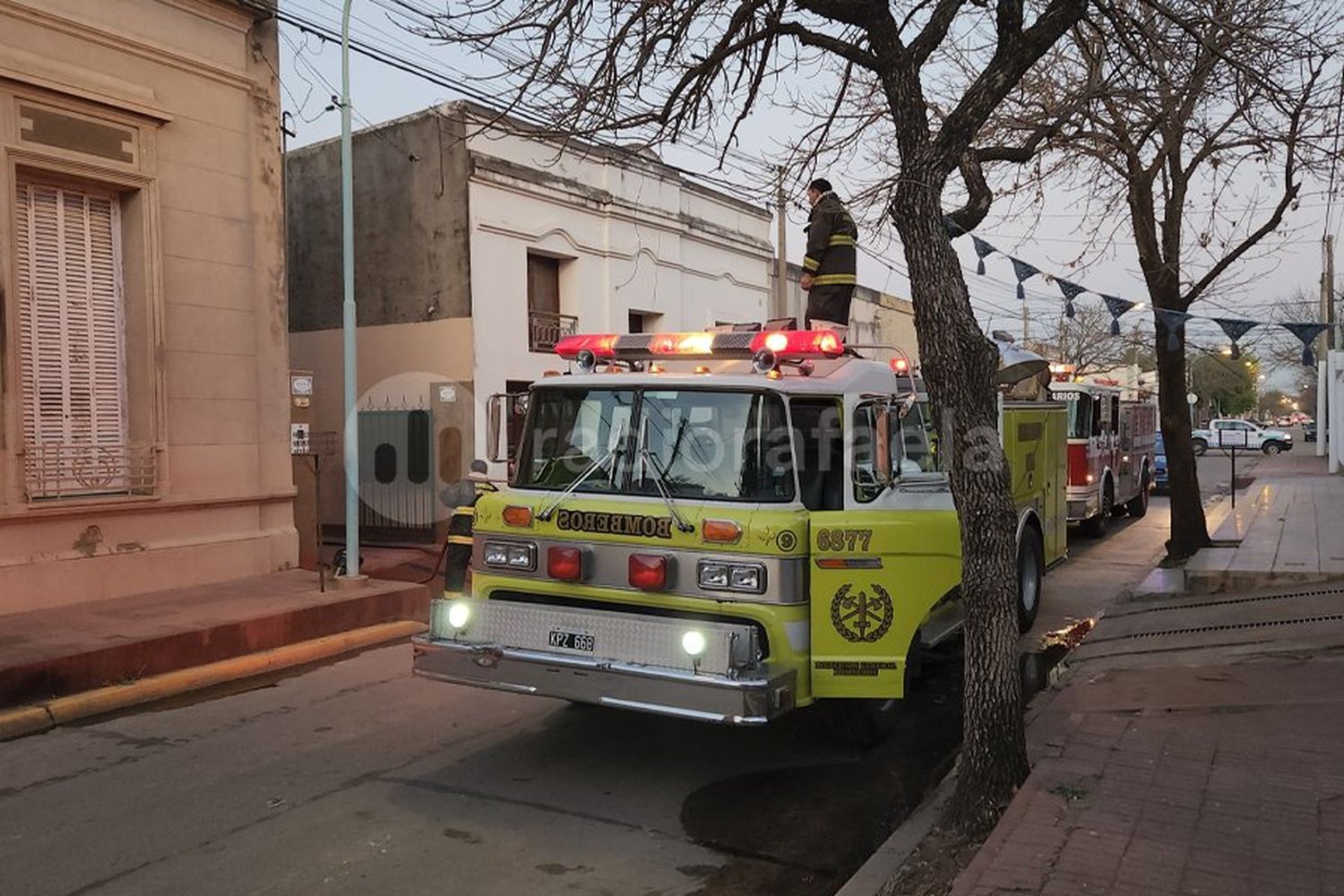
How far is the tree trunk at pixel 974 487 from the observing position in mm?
4523

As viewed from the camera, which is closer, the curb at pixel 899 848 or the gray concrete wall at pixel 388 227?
the curb at pixel 899 848

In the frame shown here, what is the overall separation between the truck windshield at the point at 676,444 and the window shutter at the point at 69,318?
19.9ft

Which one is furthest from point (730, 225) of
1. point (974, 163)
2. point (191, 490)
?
point (974, 163)

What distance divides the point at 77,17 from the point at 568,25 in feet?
20.4

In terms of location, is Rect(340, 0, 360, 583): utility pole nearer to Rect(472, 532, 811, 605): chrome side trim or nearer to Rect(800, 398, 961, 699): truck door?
Rect(472, 532, 811, 605): chrome side trim

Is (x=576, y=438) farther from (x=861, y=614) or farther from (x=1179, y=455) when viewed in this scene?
(x=1179, y=455)

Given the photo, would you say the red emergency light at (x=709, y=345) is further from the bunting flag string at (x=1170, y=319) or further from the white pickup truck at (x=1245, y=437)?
the white pickup truck at (x=1245, y=437)

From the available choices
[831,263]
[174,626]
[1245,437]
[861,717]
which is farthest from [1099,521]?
[1245,437]

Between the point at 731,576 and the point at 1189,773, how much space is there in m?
2.39

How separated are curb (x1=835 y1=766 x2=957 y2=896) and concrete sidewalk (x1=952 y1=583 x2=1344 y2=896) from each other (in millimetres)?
431

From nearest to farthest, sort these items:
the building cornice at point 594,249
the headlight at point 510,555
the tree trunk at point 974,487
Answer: the tree trunk at point 974,487 < the headlight at point 510,555 < the building cornice at point 594,249

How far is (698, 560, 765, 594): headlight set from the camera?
5.23m

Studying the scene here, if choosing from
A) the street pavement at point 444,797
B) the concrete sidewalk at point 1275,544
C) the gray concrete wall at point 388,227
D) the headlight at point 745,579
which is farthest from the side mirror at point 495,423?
the gray concrete wall at point 388,227

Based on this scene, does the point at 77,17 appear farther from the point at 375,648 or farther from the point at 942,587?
the point at 942,587
